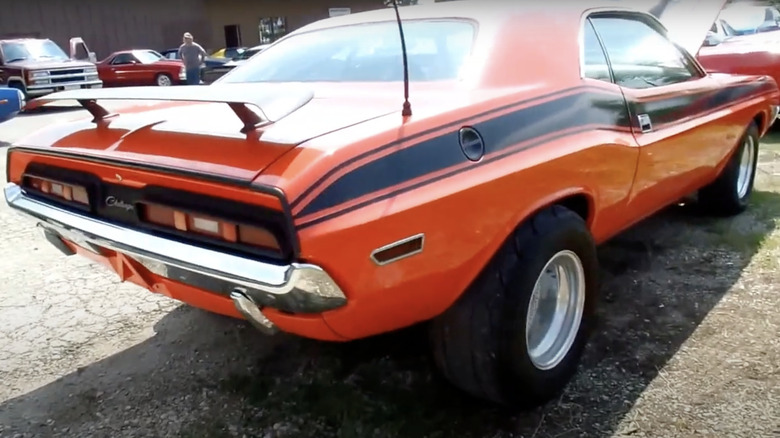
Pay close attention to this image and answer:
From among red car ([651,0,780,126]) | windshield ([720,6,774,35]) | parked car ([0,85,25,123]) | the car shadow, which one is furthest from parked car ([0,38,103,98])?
the car shadow

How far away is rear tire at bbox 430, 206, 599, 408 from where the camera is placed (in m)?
2.18

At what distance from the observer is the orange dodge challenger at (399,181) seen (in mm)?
1832

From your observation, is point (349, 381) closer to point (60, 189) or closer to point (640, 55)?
point (60, 189)

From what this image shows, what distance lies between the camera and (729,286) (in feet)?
11.0

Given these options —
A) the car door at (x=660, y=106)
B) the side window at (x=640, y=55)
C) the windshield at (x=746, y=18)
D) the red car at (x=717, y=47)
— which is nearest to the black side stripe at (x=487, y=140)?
the car door at (x=660, y=106)

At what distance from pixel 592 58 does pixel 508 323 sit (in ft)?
4.16

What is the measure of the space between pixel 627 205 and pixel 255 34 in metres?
28.1

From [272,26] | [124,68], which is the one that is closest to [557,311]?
[124,68]

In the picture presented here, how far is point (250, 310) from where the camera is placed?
198cm

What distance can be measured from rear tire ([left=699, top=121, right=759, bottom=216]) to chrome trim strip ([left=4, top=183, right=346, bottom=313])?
3.28 meters

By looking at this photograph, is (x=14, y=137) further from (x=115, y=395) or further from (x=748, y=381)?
(x=748, y=381)

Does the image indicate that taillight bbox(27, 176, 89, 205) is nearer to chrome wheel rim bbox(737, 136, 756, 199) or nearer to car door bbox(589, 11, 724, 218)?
car door bbox(589, 11, 724, 218)

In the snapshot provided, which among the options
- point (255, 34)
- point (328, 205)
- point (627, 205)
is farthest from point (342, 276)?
point (255, 34)

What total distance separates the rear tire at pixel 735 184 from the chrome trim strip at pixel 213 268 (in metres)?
3.28
